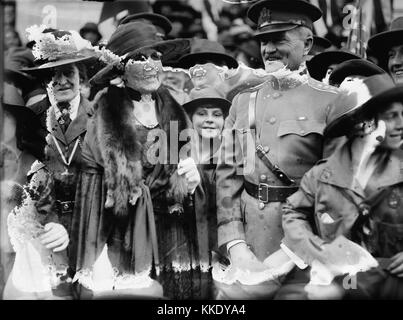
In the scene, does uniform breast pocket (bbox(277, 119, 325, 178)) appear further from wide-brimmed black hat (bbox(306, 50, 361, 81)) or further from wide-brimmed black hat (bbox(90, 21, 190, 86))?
wide-brimmed black hat (bbox(90, 21, 190, 86))

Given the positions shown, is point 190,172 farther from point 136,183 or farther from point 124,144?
point 124,144

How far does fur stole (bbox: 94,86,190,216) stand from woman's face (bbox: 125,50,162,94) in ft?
0.24

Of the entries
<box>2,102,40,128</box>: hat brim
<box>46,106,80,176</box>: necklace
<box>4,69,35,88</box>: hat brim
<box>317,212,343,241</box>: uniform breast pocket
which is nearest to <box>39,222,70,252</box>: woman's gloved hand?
<box>46,106,80,176</box>: necklace

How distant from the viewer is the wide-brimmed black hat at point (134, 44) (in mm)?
5703

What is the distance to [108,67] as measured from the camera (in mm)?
5727

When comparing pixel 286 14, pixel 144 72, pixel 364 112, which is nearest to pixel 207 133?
pixel 144 72

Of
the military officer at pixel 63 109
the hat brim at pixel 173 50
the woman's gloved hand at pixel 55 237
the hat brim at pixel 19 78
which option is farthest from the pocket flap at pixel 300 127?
the hat brim at pixel 19 78

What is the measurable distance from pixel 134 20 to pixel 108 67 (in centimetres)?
43

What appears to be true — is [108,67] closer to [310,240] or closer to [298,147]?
[298,147]

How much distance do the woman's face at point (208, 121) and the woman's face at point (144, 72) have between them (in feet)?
1.32

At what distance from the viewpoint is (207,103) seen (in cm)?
568

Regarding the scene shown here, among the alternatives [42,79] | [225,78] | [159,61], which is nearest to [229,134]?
[225,78]

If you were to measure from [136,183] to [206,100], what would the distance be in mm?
850

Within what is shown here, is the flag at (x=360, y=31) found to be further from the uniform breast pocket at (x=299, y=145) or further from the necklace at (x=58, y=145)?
the necklace at (x=58, y=145)
